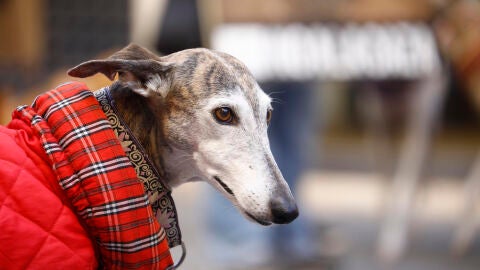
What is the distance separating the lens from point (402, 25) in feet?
9.29

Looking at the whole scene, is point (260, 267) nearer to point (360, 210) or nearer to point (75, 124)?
point (360, 210)

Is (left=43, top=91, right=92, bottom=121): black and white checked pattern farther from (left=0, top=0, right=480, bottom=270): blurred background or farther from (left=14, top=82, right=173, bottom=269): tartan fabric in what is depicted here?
(left=0, top=0, right=480, bottom=270): blurred background

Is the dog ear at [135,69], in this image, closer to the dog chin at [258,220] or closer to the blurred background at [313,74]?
the dog chin at [258,220]

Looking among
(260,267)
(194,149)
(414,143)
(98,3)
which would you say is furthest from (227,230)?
(194,149)

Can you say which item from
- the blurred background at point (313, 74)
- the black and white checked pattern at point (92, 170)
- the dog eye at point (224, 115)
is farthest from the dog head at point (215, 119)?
the blurred background at point (313, 74)

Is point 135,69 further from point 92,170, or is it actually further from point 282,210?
point 282,210

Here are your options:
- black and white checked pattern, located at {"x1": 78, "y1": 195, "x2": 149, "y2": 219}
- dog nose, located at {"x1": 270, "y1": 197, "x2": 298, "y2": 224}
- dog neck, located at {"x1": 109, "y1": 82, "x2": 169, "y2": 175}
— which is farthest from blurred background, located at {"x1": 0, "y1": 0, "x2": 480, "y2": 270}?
dog nose, located at {"x1": 270, "y1": 197, "x2": 298, "y2": 224}

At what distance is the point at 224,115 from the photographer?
3.72 ft

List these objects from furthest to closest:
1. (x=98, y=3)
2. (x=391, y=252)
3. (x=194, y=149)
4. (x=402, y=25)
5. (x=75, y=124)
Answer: (x=98, y=3) → (x=391, y=252) → (x=402, y=25) → (x=194, y=149) → (x=75, y=124)

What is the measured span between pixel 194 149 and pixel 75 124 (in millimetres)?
206

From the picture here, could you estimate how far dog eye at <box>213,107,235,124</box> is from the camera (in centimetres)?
113

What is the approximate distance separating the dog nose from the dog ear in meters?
0.27

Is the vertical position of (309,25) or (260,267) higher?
(309,25)

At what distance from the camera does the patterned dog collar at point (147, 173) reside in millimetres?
1113
